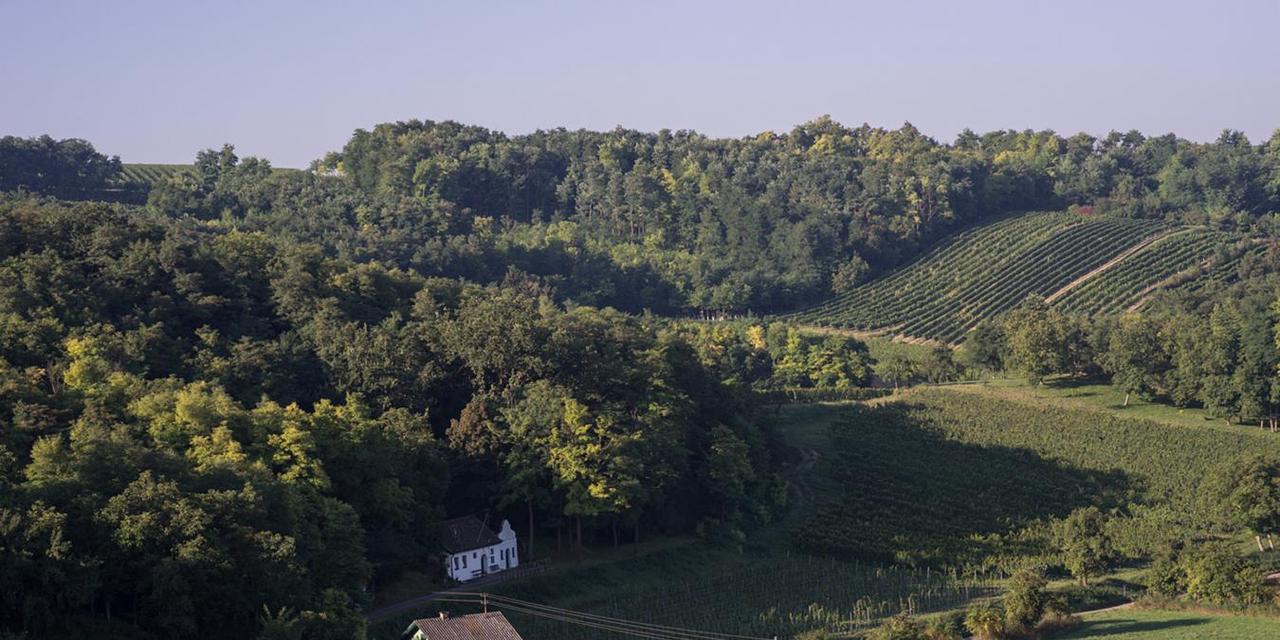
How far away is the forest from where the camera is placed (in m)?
34.3

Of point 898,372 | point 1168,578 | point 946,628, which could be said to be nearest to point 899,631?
point 946,628

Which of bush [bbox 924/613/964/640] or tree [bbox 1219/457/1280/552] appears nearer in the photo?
bush [bbox 924/613/964/640]

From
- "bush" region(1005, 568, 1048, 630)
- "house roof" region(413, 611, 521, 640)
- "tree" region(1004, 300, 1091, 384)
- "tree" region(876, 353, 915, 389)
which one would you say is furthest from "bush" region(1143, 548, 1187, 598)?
"tree" region(876, 353, 915, 389)

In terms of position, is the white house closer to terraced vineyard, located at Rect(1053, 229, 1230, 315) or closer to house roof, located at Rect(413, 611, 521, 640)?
house roof, located at Rect(413, 611, 521, 640)

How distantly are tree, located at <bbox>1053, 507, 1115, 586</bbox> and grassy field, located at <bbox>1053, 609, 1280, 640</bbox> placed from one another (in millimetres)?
2891

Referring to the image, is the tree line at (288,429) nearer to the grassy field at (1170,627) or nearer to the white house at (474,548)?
the white house at (474,548)

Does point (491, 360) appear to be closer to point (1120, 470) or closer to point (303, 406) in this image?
point (303, 406)

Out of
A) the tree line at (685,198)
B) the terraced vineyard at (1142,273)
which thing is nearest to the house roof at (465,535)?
the tree line at (685,198)

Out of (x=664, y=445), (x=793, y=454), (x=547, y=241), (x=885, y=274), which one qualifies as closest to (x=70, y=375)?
(x=664, y=445)

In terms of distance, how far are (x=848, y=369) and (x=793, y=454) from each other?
695 inches

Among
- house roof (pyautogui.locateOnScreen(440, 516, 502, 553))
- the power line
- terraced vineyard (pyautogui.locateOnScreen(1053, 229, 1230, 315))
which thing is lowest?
the power line

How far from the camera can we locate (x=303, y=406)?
→ 5056cm

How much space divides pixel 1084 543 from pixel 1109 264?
195ft

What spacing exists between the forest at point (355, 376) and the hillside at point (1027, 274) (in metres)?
4.30
